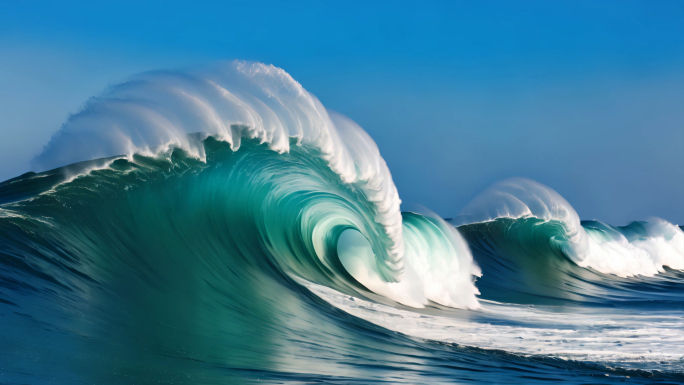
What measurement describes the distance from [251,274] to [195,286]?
1.39 metres

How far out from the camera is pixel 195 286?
558 centimetres

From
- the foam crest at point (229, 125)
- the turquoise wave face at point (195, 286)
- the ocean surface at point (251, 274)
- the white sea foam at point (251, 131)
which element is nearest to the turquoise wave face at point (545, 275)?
the ocean surface at point (251, 274)

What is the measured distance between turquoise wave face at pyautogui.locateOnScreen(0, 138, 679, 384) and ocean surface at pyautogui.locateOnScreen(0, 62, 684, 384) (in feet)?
0.07

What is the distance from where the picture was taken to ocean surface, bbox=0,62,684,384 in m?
3.75

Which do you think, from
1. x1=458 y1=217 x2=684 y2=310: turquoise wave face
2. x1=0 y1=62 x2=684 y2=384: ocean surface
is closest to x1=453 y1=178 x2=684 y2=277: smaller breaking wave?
x1=458 y1=217 x2=684 y2=310: turquoise wave face

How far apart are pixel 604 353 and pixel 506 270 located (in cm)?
752

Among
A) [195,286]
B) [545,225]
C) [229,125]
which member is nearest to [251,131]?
[229,125]

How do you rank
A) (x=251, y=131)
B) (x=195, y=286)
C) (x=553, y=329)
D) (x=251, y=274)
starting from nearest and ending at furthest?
(x=195, y=286) < (x=553, y=329) < (x=251, y=274) < (x=251, y=131)

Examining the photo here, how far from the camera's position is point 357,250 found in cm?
880

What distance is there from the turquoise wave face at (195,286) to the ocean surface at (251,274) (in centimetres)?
2

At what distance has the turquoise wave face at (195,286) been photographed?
346cm

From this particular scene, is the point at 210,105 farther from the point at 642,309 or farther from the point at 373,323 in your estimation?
the point at 642,309

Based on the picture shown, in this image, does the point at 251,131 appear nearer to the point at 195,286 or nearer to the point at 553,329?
the point at 195,286

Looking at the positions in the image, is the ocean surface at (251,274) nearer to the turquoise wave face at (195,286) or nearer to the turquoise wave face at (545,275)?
the turquoise wave face at (195,286)
